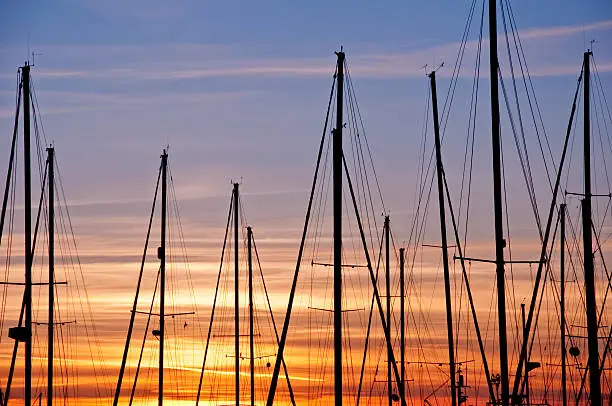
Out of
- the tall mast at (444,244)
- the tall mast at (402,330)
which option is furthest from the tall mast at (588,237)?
the tall mast at (402,330)

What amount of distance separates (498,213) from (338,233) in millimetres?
5489

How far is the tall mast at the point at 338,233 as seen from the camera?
45125 millimetres

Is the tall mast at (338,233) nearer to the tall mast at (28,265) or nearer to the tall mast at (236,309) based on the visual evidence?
the tall mast at (28,265)

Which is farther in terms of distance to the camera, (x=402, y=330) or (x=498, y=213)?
(x=402, y=330)

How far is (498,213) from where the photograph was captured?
4388cm

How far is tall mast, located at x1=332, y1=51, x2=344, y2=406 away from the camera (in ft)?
148

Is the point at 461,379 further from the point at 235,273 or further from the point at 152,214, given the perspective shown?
the point at 152,214

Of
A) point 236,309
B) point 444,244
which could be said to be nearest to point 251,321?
point 236,309

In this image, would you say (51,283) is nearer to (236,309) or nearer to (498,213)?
(236,309)

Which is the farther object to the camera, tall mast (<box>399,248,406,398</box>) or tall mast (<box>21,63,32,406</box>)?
tall mast (<box>399,248,406,398</box>)

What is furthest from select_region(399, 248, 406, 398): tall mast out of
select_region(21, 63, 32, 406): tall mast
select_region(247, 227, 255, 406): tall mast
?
select_region(21, 63, 32, 406): tall mast

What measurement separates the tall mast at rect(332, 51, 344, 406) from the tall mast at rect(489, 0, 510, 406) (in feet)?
16.6

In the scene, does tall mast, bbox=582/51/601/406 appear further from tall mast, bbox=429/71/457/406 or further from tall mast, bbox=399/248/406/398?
tall mast, bbox=399/248/406/398

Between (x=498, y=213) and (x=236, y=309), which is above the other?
(x=498, y=213)
